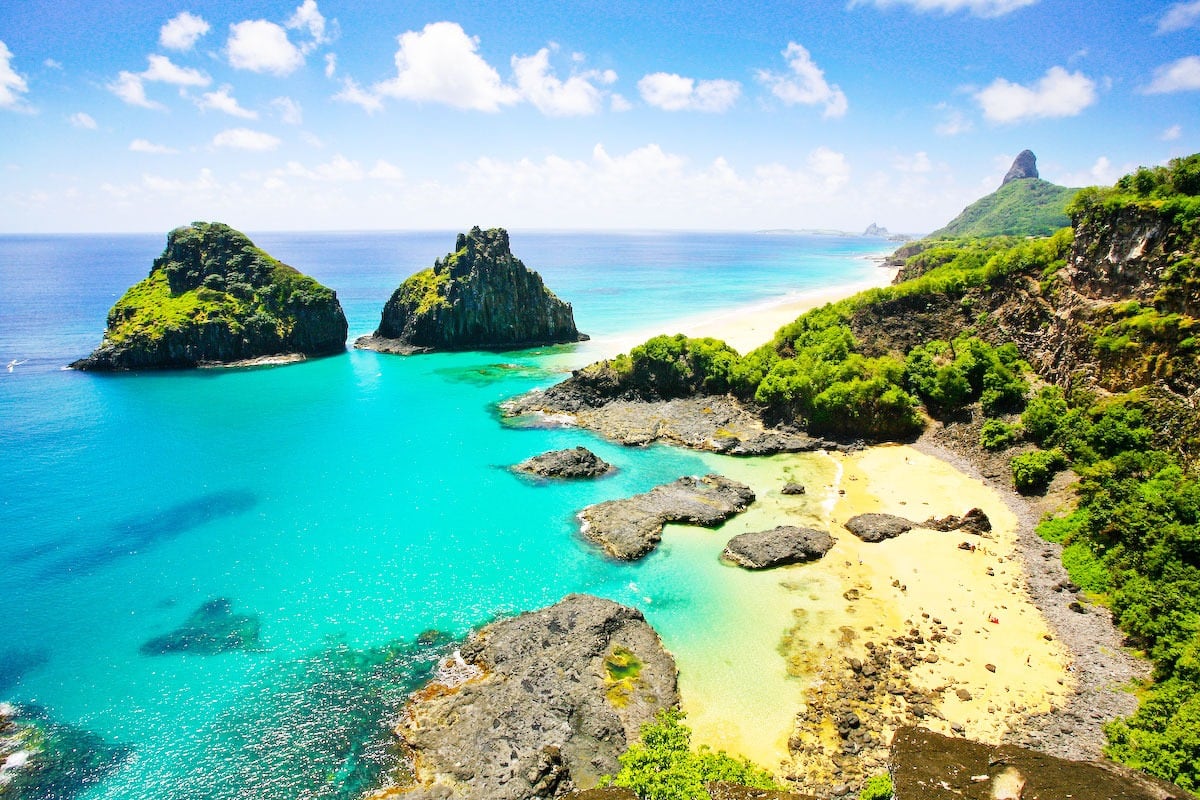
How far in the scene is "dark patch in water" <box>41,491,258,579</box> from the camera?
41.5 metres

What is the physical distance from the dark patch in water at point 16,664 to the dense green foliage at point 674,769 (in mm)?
33297

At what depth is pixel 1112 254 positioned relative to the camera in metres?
52.2

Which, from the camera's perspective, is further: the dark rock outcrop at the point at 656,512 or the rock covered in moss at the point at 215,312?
the rock covered in moss at the point at 215,312

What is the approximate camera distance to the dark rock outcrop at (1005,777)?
13594 mm

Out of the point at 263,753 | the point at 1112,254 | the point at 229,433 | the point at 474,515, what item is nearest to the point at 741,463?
the point at 474,515

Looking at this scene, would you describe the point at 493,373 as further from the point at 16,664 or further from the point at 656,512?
the point at 16,664

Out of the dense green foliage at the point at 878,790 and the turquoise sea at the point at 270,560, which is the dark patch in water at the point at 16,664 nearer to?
the turquoise sea at the point at 270,560

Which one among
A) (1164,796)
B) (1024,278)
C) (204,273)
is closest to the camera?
(1164,796)

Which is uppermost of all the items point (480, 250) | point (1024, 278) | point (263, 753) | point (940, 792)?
point (480, 250)

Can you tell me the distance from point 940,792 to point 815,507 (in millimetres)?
36025

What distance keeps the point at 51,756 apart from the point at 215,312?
9251 centimetres

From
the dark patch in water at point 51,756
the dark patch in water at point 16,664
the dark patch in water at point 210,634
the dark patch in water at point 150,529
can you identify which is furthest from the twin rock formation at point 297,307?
the dark patch in water at point 51,756

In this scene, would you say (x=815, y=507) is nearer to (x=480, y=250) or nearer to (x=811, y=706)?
(x=811, y=706)

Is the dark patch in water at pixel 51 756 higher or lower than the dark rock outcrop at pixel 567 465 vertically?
lower
